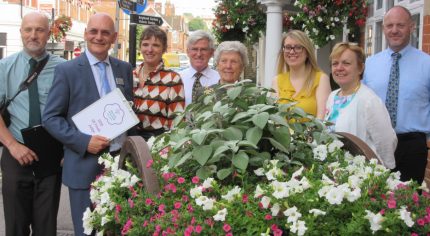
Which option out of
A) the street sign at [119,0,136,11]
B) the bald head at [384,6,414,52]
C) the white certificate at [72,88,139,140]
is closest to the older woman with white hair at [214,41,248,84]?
the white certificate at [72,88,139,140]

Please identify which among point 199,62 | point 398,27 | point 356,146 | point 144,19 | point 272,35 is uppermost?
point 144,19

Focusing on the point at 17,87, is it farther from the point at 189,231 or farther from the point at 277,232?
the point at 277,232

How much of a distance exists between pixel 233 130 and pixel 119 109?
1.05 m

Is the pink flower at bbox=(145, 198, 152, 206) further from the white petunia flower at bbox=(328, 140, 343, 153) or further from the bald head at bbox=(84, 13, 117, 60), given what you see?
the bald head at bbox=(84, 13, 117, 60)

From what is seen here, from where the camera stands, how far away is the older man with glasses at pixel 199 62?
4.12m

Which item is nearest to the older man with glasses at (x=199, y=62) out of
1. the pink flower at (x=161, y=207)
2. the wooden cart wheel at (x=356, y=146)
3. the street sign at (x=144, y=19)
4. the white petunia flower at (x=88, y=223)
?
the wooden cart wheel at (x=356, y=146)

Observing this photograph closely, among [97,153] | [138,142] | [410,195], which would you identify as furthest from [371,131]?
[97,153]

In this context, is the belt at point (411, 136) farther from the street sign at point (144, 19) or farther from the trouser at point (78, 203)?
the street sign at point (144, 19)

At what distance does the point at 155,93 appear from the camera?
3.69m

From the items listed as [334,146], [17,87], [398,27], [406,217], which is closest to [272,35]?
[398,27]

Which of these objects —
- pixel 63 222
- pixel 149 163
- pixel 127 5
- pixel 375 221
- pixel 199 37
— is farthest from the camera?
pixel 127 5

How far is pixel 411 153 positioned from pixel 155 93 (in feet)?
5.73

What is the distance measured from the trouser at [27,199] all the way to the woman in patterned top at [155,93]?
0.71m

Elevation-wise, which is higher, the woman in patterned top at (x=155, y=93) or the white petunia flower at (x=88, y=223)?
the woman in patterned top at (x=155, y=93)
